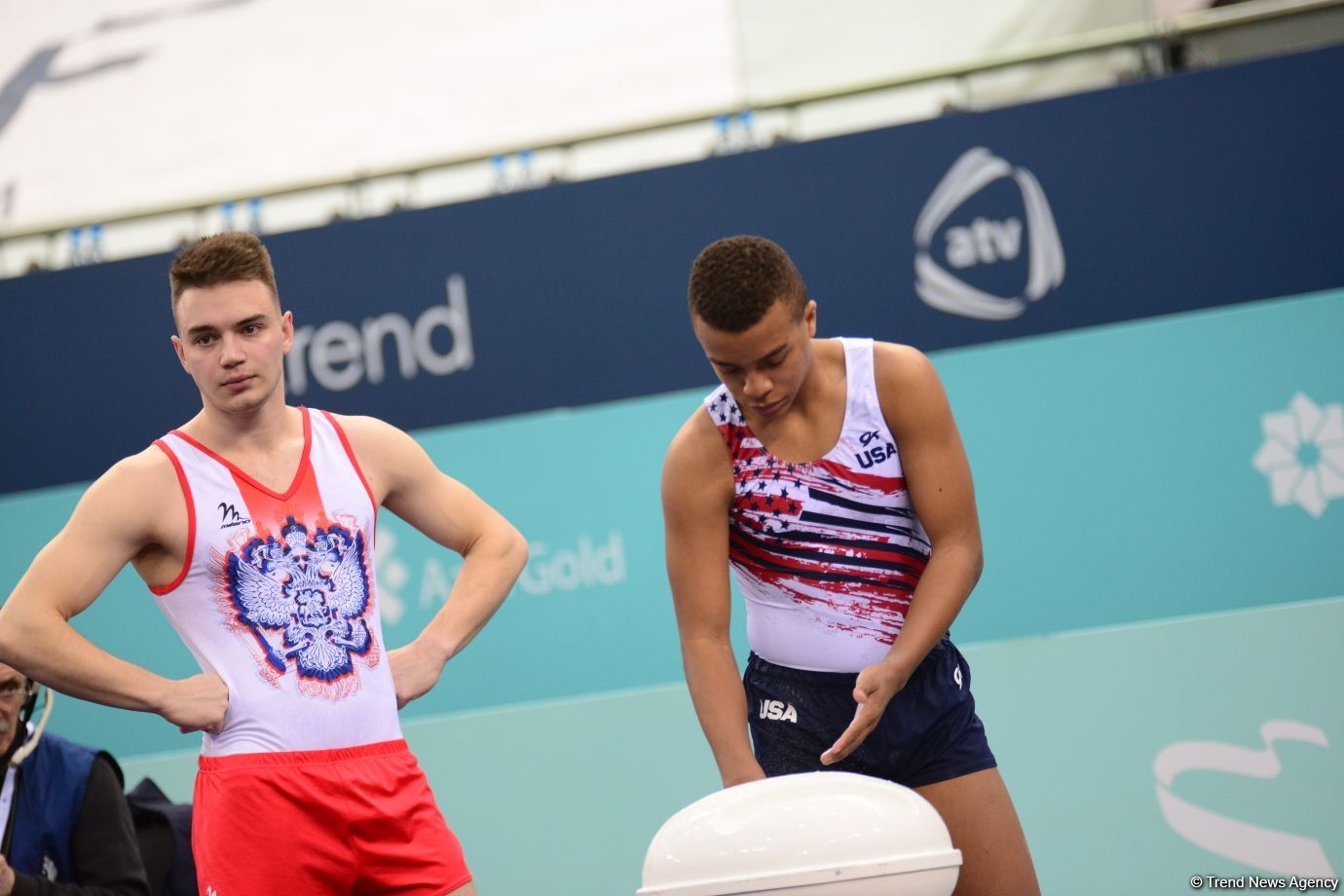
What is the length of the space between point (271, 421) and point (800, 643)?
88 centimetres

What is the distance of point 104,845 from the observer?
9.35 feet

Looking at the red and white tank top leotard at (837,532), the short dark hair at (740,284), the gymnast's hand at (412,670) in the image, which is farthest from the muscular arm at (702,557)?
the gymnast's hand at (412,670)

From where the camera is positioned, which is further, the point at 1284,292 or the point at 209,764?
the point at 1284,292

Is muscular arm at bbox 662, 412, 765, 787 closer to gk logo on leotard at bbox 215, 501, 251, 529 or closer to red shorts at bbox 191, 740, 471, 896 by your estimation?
red shorts at bbox 191, 740, 471, 896

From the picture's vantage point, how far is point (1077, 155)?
388cm

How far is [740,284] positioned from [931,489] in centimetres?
46

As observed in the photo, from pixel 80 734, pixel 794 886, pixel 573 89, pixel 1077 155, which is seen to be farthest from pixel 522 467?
pixel 573 89

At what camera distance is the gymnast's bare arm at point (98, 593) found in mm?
2008

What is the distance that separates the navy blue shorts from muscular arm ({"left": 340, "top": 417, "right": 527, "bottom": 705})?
0.46m

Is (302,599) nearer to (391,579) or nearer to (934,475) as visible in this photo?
(934,475)

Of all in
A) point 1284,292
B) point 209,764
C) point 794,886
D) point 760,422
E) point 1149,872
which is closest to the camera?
point 794,886

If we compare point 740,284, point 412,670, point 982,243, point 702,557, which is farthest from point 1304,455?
point 412,670

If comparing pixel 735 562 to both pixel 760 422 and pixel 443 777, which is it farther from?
Answer: pixel 443 777

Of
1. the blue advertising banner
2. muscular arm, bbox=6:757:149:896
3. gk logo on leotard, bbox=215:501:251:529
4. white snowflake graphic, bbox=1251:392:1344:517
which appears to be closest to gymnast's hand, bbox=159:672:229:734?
gk logo on leotard, bbox=215:501:251:529
